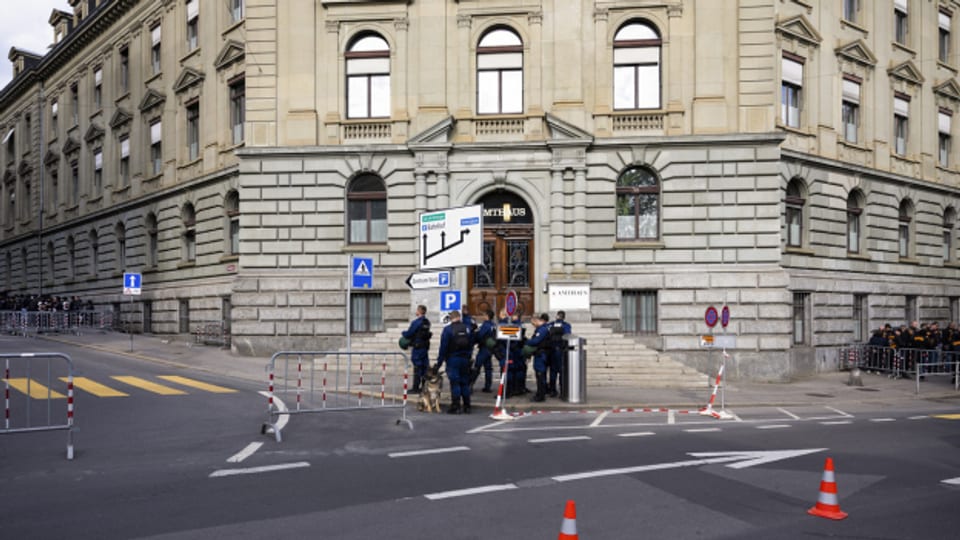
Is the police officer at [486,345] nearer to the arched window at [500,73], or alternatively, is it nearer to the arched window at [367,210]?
the arched window at [367,210]

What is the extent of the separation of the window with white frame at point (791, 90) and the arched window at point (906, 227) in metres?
7.53

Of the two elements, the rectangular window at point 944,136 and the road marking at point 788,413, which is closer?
the road marking at point 788,413

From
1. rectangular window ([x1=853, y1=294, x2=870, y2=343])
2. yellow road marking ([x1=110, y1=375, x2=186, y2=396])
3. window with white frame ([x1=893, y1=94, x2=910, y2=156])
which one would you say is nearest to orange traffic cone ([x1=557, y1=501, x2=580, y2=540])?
yellow road marking ([x1=110, y1=375, x2=186, y2=396])

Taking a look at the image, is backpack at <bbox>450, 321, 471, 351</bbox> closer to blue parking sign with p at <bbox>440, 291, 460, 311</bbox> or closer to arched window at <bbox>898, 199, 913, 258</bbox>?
blue parking sign with p at <bbox>440, 291, 460, 311</bbox>

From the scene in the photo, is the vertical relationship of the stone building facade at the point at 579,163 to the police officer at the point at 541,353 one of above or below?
above

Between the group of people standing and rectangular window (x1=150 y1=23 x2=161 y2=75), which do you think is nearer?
the group of people standing

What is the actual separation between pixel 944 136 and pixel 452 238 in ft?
82.0

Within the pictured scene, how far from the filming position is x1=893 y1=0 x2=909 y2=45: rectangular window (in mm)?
29438

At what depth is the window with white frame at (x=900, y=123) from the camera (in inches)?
1156

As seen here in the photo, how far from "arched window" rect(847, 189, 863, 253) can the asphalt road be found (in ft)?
48.0

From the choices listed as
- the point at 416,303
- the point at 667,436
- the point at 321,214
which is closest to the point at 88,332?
the point at 321,214

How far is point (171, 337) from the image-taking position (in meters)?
30.8

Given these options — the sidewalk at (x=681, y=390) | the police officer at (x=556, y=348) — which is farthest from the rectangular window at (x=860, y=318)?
the police officer at (x=556, y=348)

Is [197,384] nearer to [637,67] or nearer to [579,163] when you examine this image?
[579,163]
